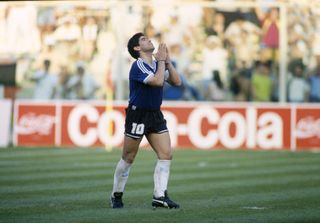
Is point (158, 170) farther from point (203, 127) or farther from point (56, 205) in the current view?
point (203, 127)

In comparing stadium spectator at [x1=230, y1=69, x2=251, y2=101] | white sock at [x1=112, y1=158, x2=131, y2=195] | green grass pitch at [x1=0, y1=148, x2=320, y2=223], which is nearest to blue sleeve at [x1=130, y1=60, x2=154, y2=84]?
white sock at [x1=112, y1=158, x2=131, y2=195]

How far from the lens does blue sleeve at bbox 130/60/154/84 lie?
10.8m

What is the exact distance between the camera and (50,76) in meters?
27.0

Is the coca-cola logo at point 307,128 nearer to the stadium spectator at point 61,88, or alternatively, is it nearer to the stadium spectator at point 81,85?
the stadium spectator at point 81,85

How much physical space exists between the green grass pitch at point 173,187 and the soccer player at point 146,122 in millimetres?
332

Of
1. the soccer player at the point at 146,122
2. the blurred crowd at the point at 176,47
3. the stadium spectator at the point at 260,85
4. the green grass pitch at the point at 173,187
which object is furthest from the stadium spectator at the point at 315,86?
the soccer player at the point at 146,122

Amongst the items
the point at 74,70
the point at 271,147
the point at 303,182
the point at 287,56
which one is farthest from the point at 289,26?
the point at 303,182

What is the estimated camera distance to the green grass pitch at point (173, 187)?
33.5ft

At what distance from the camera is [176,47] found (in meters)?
26.5

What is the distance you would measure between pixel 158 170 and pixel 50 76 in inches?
650

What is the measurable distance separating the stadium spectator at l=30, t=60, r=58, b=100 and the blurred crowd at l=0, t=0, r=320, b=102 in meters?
0.03

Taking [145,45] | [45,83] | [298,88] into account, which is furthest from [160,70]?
[45,83]

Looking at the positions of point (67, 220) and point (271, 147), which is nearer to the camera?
point (67, 220)

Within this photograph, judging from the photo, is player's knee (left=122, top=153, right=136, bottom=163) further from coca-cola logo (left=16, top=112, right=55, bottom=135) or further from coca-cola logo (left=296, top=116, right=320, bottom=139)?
coca-cola logo (left=16, top=112, right=55, bottom=135)
